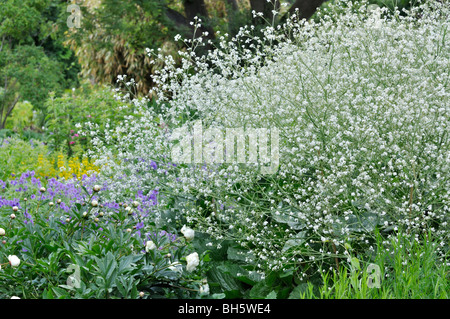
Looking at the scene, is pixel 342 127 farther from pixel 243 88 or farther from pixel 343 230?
pixel 243 88

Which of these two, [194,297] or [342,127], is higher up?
[342,127]

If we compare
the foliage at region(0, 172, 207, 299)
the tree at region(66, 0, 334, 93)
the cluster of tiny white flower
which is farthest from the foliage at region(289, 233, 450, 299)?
the tree at region(66, 0, 334, 93)

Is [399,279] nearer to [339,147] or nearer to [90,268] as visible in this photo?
[339,147]

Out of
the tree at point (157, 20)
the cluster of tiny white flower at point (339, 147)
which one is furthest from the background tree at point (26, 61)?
the cluster of tiny white flower at point (339, 147)

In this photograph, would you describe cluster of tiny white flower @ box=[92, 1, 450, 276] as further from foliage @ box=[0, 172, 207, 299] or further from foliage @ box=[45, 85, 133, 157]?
foliage @ box=[45, 85, 133, 157]

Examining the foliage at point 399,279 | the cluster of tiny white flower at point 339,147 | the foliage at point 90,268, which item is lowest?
the foliage at point 399,279

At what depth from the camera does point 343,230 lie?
321 centimetres

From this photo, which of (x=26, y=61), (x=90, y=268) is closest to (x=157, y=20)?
(x=26, y=61)

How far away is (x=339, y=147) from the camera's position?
358cm

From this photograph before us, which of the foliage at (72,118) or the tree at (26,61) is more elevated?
the tree at (26,61)

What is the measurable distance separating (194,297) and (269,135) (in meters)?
1.69

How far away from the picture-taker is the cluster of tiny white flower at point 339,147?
3217 millimetres

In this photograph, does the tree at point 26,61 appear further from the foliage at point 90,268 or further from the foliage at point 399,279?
the foliage at point 399,279

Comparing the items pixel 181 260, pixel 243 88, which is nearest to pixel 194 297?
pixel 181 260
